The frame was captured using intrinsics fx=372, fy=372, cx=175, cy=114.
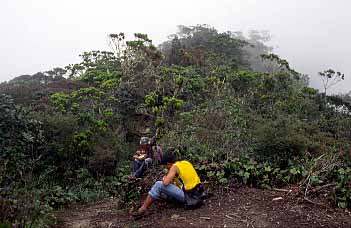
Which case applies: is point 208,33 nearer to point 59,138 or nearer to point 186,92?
point 186,92

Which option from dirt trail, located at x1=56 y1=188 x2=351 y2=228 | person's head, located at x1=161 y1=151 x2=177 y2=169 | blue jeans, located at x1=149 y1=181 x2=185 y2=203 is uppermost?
person's head, located at x1=161 y1=151 x2=177 y2=169

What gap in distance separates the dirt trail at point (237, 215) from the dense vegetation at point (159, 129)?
0.35 metres

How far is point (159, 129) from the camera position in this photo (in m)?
11.1

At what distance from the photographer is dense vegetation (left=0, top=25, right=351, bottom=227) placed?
645cm

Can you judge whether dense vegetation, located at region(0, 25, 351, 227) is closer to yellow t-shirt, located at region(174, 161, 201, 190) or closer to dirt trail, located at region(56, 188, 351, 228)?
dirt trail, located at region(56, 188, 351, 228)

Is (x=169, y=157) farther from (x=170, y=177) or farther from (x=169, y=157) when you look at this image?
(x=170, y=177)

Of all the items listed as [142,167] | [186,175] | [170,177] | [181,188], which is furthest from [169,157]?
[170,177]

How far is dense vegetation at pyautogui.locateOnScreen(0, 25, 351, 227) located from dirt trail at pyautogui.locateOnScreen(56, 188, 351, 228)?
13.8 inches

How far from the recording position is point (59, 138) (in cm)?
892

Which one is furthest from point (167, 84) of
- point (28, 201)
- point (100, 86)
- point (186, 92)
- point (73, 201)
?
point (28, 201)

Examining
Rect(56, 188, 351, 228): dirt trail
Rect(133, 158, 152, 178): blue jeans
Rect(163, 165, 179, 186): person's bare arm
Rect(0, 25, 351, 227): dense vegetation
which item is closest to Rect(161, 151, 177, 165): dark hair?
Rect(0, 25, 351, 227): dense vegetation

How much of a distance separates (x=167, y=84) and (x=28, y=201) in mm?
9247

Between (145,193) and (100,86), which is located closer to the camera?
(145,193)

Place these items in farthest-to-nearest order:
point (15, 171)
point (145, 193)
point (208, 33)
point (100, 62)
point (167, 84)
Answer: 1. point (208, 33)
2. point (100, 62)
3. point (167, 84)
4. point (15, 171)
5. point (145, 193)
